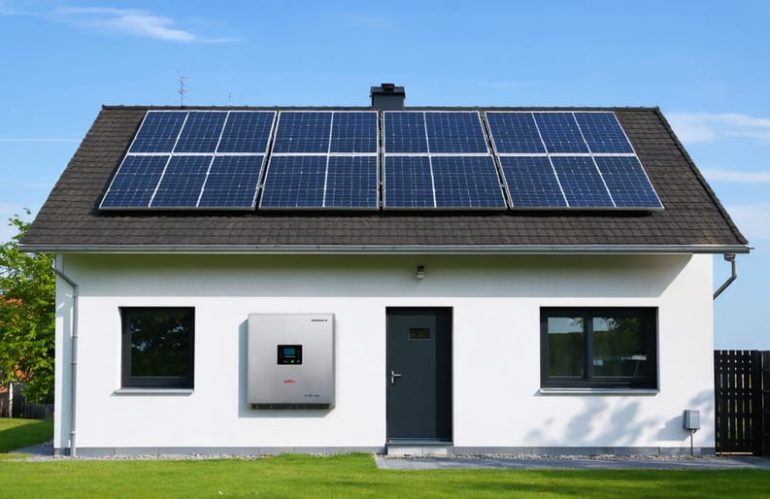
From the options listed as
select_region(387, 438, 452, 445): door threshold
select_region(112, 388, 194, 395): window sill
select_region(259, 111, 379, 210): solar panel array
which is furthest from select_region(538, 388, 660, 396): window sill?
select_region(112, 388, 194, 395): window sill

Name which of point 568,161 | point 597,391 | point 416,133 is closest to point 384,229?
point 416,133

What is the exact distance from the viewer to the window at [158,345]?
52.0 feet

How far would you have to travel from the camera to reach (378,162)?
17359 millimetres

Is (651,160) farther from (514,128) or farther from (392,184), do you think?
(392,184)

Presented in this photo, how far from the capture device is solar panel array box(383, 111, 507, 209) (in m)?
16.3

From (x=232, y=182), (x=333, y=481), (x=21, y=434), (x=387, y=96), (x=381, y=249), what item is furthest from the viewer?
(x=21, y=434)

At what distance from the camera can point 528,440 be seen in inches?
616

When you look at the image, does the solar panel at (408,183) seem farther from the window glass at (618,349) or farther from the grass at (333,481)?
the grass at (333,481)

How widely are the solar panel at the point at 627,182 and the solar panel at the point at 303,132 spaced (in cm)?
514

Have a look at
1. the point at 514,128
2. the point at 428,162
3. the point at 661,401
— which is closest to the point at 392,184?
the point at 428,162

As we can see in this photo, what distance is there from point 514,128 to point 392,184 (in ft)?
11.4

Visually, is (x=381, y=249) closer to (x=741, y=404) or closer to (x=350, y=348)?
(x=350, y=348)

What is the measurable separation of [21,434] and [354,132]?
1030 cm

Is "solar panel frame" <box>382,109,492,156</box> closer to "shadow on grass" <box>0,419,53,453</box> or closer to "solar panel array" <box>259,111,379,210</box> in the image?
"solar panel array" <box>259,111,379,210</box>
